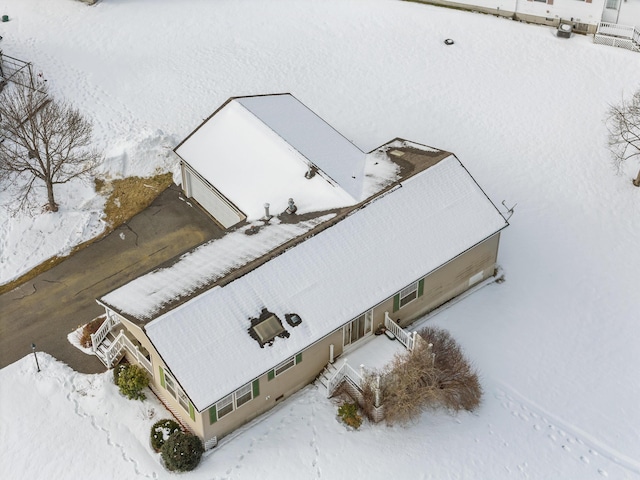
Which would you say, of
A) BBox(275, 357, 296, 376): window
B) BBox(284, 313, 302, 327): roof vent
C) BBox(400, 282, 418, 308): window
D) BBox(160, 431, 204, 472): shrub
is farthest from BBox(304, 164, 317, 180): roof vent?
BBox(160, 431, 204, 472): shrub

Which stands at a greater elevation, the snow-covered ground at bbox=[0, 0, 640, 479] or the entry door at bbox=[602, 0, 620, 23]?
the entry door at bbox=[602, 0, 620, 23]

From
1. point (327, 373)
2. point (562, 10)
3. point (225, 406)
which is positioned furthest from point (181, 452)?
point (562, 10)

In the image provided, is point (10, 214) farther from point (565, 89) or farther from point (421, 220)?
point (565, 89)

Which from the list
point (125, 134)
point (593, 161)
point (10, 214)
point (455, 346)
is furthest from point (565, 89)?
point (10, 214)

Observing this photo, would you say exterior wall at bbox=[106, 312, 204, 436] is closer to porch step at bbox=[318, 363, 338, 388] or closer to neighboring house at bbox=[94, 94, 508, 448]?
neighboring house at bbox=[94, 94, 508, 448]

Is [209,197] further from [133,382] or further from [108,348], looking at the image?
[133,382]

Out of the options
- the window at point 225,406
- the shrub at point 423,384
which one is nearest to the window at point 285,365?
the window at point 225,406
